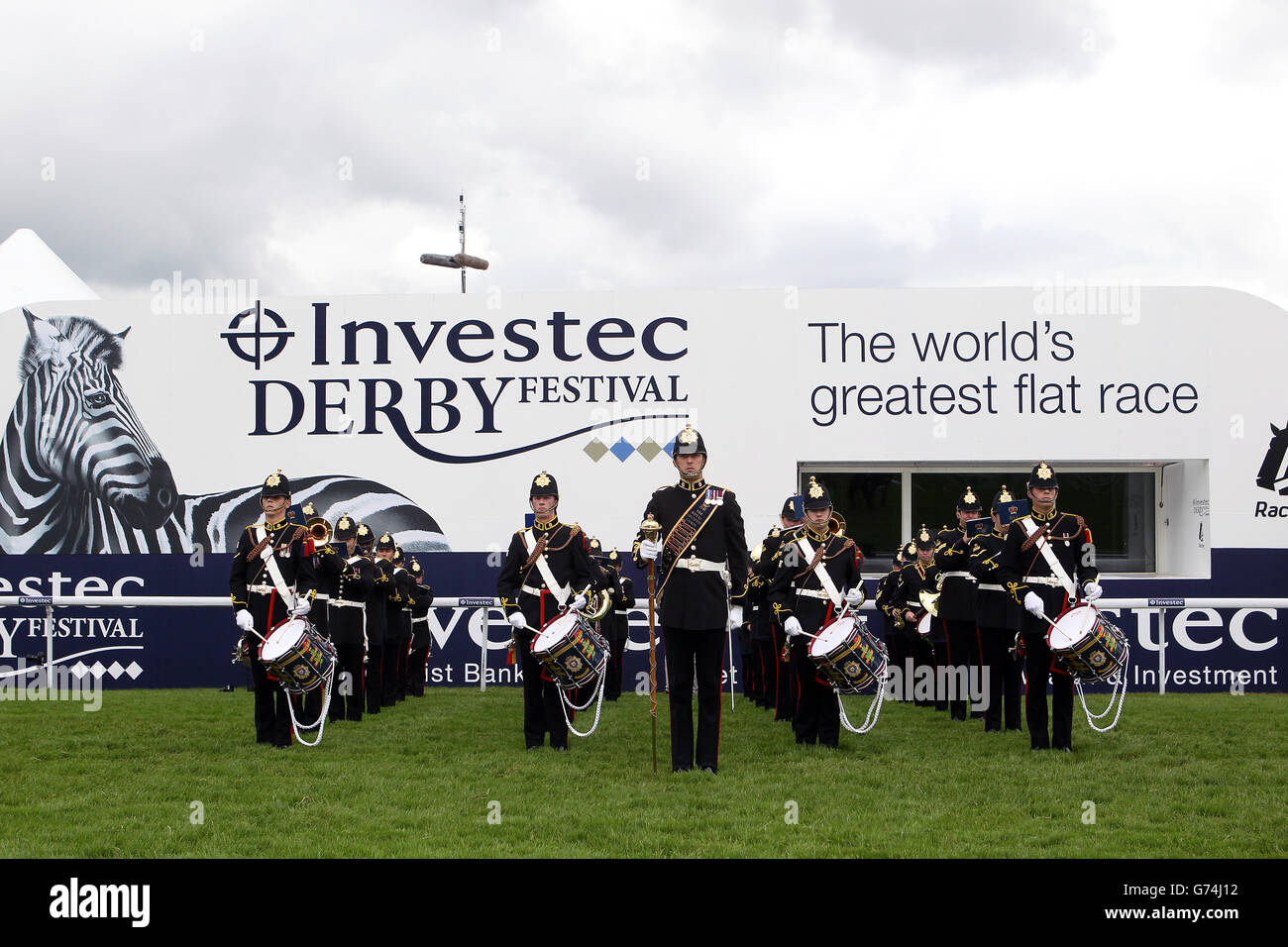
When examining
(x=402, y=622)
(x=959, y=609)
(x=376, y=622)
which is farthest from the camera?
(x=402, y=622)

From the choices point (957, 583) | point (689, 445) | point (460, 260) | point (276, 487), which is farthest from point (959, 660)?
point (460, 260)

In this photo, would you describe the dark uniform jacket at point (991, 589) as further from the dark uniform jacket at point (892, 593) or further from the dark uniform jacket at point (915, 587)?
the dark uniform jacket at point (892, 593)

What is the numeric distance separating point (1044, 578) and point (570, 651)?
3250 mm

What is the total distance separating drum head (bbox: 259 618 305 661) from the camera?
27.1 ft

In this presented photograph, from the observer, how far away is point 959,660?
10.6 m

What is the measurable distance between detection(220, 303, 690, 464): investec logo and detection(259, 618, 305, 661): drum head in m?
5.80

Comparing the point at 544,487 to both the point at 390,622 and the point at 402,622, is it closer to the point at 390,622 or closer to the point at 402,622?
the point at 390,622

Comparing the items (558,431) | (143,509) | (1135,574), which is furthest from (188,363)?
(1135,574)

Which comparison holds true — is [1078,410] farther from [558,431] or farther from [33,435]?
[33,435]

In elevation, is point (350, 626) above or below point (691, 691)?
above

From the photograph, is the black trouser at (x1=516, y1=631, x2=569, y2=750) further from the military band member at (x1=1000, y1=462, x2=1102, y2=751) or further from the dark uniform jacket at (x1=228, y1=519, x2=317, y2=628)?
the military band member at (x1=1000, y1=462, x2=1102, y2=751)

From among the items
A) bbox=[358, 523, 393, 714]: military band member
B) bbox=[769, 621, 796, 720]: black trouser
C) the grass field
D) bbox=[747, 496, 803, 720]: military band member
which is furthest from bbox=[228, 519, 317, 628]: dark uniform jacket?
bbox=[769, 621, 796, 720]: black trouser

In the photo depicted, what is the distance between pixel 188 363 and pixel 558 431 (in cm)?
430

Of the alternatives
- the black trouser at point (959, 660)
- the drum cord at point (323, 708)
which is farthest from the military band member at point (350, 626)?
the black trouser at point (959, 660)
